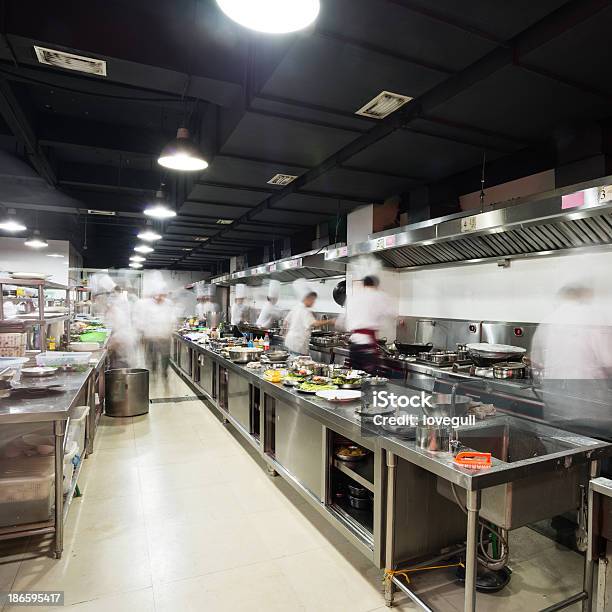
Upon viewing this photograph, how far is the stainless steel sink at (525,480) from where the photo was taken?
1573 mm

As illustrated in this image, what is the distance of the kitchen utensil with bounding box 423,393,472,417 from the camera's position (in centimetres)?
178

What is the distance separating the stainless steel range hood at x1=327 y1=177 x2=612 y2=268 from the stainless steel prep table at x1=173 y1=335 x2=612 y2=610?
1.35 metres

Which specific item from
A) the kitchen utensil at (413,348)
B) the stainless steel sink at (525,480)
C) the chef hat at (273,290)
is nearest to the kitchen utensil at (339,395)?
the stainless steel sink at (525,480)

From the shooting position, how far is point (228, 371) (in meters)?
4.59

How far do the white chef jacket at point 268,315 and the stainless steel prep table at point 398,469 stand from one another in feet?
17.8

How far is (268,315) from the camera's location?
8719mm

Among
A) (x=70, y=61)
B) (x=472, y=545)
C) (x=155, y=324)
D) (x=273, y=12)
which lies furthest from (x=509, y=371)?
(x=155, y=324)

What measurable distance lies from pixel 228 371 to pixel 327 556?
260cm

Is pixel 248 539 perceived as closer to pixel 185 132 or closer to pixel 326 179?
pixel 185 132

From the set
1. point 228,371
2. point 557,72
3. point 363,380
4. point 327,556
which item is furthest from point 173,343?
point 557,72

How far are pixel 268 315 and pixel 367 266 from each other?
403cm

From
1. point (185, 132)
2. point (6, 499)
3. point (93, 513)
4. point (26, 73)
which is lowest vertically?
point (93, 513)

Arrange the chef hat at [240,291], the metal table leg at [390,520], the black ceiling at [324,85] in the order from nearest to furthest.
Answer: the metal table leg at [390,520]
the black ceiling at [324,85]
the chef hat at [240,291]

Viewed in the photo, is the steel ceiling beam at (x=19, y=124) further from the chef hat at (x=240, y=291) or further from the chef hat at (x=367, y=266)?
the chef hat at (x=240, y=291)
